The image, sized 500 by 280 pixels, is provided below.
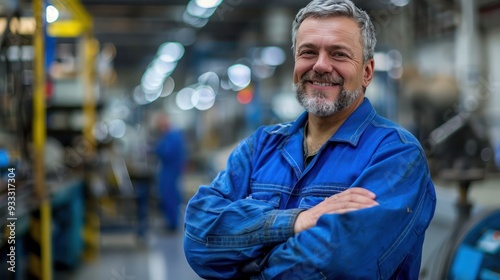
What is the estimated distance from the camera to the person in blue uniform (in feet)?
28.5

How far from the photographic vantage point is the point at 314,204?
1.64 m

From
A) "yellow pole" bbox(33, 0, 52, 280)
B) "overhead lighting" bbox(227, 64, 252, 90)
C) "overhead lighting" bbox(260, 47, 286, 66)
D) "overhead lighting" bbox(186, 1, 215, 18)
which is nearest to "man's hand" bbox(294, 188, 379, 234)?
"yellow pole" bbox(33, 0, 52, 280)

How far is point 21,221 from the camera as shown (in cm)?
350

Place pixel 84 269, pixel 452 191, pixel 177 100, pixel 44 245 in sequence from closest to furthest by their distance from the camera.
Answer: pixel 44 245, pixel 84 269, pixel 452 191, pixel 177 100

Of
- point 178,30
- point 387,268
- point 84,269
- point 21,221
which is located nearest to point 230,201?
point 387,268

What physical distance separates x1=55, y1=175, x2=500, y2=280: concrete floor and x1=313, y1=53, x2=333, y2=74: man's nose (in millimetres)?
2323

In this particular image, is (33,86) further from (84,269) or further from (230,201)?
(230,201)

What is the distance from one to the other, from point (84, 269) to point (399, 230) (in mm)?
5139

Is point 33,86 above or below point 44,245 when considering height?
above

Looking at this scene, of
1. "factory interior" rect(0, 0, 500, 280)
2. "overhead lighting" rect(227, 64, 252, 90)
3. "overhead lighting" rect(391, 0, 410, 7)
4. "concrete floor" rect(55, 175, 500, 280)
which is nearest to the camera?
"factory interior" rect(0, 0, 500, 280)

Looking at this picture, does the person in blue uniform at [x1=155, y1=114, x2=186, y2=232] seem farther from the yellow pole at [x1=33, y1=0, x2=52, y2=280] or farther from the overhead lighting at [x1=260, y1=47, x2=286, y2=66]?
the overhead lighting at [x1=260, y1=47, x2=286, y2=66]

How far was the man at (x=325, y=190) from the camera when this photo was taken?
149 centimetres

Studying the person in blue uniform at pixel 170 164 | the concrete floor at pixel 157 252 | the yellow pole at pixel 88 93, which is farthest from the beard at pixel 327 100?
the person in blue uniform at pixel 170 164

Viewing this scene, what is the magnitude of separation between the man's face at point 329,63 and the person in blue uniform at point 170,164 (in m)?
7.06
